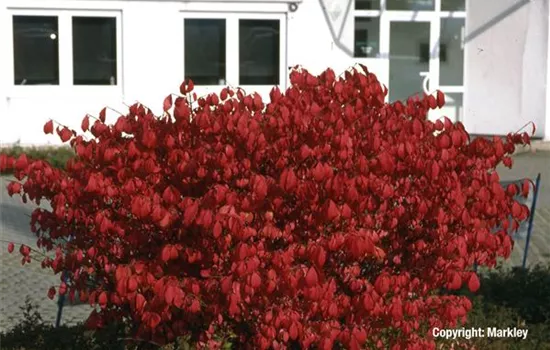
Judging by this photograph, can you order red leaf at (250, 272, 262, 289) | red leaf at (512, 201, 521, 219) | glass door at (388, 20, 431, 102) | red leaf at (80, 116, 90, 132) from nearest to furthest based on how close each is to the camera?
red leaf at (250, 272, 262, 289) < red leaf at (512, 201, 521, 219) < red leaf at (80, 116, 90, 132) < glass door at (388, 20, 431, 102)

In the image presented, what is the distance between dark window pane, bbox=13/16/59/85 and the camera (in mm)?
19188

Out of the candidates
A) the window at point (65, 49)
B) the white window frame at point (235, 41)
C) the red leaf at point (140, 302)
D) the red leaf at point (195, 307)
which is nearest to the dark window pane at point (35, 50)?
the window at point (65, 49)

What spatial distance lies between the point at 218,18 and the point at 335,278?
15.2 meters

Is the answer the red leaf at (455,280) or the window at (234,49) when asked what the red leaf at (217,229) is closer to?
the red leaf at (455,280)

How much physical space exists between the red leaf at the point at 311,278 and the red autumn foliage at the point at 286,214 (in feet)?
0.07

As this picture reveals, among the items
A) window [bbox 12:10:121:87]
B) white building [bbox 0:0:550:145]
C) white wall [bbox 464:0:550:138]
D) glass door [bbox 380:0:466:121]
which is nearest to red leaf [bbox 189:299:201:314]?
white building [bbox 0:0:550:145]

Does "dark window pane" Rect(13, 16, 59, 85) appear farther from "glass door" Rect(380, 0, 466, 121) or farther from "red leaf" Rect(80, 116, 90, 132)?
"red leaf" Rect(80, 116, 90, 132)

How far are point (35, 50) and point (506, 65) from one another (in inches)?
341

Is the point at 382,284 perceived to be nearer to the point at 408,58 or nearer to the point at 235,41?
the point at 235,41

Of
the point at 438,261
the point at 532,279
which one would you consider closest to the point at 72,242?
the point at 438,261

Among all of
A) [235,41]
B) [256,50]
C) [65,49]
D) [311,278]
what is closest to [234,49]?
[235,41]

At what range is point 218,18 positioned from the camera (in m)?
19.8

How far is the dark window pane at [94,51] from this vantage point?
761 inches

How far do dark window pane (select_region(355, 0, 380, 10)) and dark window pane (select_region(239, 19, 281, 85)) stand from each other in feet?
5.91
